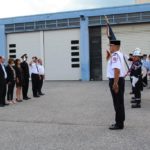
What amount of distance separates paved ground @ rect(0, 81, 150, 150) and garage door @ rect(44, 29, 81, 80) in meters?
17.7

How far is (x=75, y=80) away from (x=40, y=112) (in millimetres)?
19455

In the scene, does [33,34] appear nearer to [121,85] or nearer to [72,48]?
[72,48]

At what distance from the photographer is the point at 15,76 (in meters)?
16.2

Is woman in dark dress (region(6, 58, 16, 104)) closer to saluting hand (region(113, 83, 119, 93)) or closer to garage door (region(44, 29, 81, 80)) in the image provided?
saluting hand (region(113, 83, 119, 93))

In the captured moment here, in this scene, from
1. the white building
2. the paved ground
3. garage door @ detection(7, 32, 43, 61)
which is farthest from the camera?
garage door @ detection(7, 32, 43, 61)

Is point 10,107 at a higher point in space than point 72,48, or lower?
lower

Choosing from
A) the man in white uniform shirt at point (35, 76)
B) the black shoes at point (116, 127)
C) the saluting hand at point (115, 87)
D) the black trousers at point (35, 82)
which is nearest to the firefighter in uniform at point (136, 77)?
the black shoes at point (116, 127)

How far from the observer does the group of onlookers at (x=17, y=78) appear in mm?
15055

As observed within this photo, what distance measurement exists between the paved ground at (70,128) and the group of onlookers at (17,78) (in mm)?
991

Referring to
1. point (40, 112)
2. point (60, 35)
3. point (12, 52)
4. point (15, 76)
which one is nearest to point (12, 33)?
point (12, 52)

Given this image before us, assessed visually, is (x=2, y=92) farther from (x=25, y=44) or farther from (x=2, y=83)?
(x=25, y=44)

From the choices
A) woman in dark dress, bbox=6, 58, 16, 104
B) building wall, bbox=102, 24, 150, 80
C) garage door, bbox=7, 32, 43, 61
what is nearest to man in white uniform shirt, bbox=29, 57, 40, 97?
woman in dark dress, bbox=6, 58, 16, 104

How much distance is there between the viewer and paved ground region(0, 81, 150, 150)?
7875 millimetres

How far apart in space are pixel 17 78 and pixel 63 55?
16564 mm
